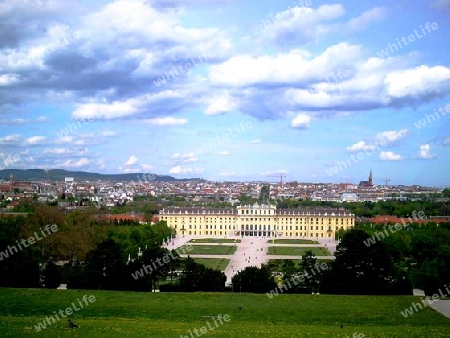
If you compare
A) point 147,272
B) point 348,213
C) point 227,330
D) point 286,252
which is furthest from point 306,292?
point 348,213

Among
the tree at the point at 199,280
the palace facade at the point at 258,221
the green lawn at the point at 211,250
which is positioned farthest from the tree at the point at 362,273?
the palace facade at the point at 258,221

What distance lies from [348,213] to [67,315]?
202 ft

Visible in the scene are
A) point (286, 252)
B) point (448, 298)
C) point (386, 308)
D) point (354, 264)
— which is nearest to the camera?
point (386, 308)

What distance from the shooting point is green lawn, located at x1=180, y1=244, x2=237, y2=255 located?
46975 mm

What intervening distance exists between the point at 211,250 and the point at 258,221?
2815cm

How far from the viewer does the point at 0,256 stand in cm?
2378

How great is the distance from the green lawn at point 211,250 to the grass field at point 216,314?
1050 inches

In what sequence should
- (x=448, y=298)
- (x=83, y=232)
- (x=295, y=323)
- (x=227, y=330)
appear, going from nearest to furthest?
1. (x=227, y=330)
2. (x=295, y=323)
3. (x=448, y=298)
4. (x=83, y=232)

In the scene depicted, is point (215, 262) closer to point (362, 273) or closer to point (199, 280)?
point (199, 280)

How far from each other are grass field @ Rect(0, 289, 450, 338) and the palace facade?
54.3 meters

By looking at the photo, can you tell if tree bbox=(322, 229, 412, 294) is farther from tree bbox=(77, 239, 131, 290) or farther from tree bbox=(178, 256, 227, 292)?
tree bbox=(77, 239, 131, 290)

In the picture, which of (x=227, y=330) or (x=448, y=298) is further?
(x=448, y=298)

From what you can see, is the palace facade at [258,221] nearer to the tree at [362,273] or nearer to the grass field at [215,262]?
the grass field at [215,262]

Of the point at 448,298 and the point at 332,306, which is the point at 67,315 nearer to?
the point at 332,306
